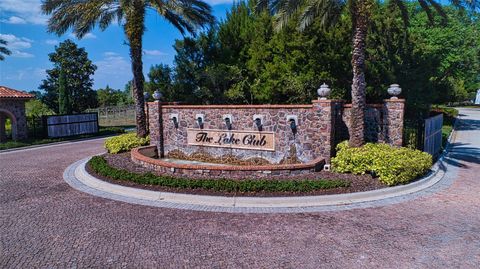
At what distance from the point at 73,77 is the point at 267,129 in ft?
108

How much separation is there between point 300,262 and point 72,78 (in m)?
39.2

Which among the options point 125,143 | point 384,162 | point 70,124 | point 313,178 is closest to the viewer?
point 384,162

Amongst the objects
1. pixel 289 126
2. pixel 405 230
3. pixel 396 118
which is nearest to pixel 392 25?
pixel 396 118

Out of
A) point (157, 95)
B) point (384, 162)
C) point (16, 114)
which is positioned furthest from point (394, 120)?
point (16, 114)

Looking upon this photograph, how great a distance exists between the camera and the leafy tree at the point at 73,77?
37.8 m

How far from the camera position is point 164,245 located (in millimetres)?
6332

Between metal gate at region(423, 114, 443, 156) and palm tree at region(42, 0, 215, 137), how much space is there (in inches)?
480

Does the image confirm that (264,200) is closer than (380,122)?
Yes

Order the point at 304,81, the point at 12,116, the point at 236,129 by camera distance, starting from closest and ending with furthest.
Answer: the point at 236,129 < the point at 304,81 < the point at 12,116

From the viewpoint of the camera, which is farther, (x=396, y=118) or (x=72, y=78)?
(x=72, y=78)

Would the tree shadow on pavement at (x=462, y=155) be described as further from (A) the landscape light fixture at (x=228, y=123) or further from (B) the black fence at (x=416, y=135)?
(A) the landscape light fixture at (x=228, y=123)

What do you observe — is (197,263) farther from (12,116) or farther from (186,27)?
(12,116)

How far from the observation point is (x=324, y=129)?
11867 mm

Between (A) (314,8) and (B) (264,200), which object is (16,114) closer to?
(A) (314,8)
